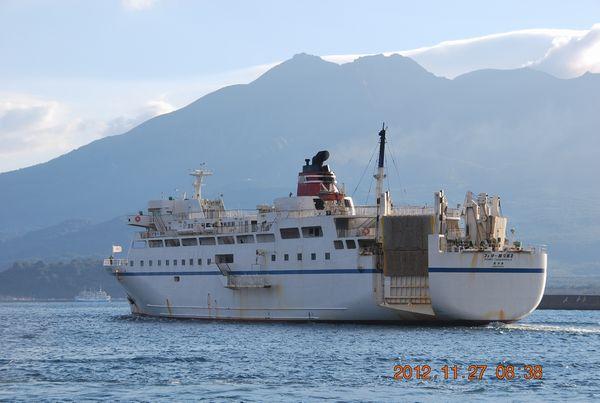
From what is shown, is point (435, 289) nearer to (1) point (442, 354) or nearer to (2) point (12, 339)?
(1) point (442, 354)

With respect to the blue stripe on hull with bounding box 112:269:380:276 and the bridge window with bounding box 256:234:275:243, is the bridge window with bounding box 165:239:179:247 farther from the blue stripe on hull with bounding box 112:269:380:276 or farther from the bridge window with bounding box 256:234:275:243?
the bridge window with bounding box 256:234:275:243

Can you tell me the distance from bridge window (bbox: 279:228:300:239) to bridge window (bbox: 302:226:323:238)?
0.42 metres

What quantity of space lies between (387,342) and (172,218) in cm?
2445

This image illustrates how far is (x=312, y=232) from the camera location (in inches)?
2203

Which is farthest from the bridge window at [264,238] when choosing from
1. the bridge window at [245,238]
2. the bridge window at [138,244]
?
the bridge window at [138,244]

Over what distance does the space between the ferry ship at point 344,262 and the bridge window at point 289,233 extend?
0.19 feet

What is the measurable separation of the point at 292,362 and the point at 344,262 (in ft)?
50.7

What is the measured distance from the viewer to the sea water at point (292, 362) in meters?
31.7

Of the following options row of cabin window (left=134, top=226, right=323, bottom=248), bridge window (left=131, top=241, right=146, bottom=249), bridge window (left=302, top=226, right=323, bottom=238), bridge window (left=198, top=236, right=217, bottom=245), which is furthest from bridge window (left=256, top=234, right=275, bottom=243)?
bridge window (left=131, top=241, right=146, bottom=249)

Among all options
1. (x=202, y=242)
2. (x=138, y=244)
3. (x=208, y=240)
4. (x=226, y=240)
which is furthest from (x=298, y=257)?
(x=138, y=244)

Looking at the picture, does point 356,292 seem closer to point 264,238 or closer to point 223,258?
point 264,238

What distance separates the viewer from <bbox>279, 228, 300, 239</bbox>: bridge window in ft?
185

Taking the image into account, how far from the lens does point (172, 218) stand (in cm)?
6650

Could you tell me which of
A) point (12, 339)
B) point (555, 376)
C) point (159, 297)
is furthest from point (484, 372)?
point (159, 297)
